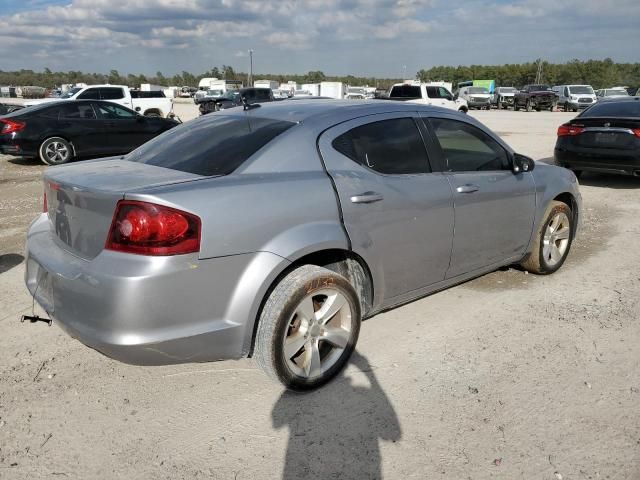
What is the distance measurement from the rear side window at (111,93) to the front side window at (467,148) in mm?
17353

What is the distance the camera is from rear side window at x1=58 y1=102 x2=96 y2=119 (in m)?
11.8

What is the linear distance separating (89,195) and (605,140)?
8.63 metres

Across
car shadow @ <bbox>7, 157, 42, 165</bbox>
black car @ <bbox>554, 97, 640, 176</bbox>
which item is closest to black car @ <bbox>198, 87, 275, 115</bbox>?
car shadow @ <bbox>7, 157, 42, 165</bbox>

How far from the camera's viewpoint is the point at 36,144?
11.5 metres

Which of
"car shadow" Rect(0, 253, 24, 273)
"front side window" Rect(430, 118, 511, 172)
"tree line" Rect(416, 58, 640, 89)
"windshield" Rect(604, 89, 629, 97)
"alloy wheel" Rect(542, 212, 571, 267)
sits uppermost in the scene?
"tree line" Rect(416, 58, 640, 89)

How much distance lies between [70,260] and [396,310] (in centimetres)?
242

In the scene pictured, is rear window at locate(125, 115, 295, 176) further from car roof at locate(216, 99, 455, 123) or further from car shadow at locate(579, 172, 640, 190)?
car shadow at locate(579, 172, 640, 190)

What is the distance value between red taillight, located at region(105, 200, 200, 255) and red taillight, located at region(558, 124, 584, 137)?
335 inches

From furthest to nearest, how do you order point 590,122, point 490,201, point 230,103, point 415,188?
point 230,103
point 590,122
point 490,201
point 415,188

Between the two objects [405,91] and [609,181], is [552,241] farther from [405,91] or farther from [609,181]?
[405,91]

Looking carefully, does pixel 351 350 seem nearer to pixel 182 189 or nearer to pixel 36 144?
pixel 182 189

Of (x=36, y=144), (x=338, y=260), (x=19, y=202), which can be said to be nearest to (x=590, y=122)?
(x=338, y=260)

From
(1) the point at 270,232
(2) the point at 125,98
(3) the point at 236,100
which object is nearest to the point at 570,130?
(1) the point at 270,232

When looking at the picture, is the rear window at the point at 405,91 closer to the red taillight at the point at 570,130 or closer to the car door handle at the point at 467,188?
the red taillight at the point at 570,130
